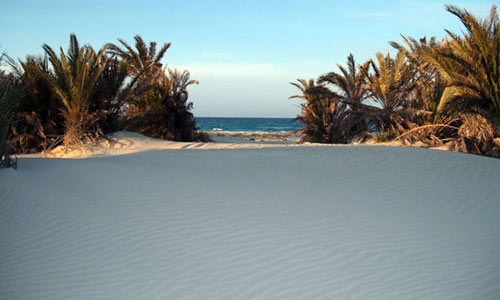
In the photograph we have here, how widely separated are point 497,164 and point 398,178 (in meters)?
3.10

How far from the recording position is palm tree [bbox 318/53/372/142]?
17.0 metres

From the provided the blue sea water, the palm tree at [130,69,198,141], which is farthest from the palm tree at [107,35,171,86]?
the blue sea water

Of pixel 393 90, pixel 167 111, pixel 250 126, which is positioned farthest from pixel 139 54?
pixel 250 126

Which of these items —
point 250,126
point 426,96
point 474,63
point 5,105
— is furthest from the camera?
point 250,126

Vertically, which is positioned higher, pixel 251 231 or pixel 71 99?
pixel 71 99

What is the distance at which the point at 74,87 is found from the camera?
41.1ft

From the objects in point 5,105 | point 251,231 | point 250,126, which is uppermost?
point 250,126

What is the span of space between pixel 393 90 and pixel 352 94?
192cm

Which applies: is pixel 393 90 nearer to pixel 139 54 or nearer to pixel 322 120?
pixel 322 120

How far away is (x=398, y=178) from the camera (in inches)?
311

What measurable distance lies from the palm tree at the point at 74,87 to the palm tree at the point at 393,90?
34.8 ft

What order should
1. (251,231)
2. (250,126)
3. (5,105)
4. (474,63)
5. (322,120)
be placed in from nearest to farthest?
1. (251,231)
2. (5,105)
3. (474,63)
4. (322,120)
5. (250,126)

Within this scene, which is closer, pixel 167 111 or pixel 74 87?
pixel 74 87

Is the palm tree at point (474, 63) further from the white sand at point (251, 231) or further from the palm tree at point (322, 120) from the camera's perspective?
the palm tree at point (322, 120)
